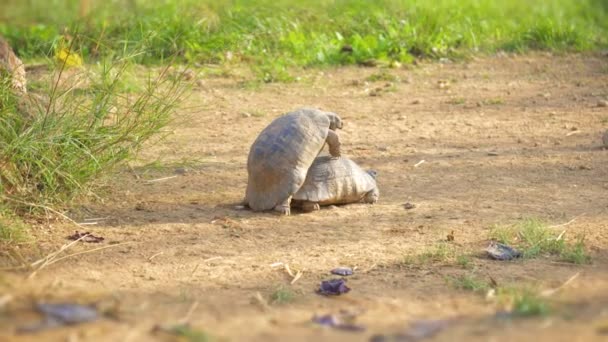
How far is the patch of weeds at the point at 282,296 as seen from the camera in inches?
166

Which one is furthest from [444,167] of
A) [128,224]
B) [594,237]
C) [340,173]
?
[128,224]

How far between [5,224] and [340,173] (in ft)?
6.57

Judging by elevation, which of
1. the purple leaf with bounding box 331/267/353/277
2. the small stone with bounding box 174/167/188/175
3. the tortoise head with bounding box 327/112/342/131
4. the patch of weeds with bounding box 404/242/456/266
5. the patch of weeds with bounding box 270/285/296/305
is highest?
the tortoise head with bounding box 327/112/342/131

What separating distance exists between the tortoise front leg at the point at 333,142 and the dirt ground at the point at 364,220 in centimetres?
35

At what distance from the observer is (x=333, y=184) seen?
5.79m

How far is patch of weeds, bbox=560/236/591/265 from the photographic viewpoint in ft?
15.7

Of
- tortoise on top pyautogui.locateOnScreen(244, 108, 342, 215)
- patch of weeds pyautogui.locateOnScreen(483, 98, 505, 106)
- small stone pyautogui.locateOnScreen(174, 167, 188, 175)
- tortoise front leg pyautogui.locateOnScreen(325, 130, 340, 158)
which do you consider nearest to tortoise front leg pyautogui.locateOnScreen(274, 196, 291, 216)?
A: tortoise on top pyautogui.locateOnScreen(244, 108, 342, 215)

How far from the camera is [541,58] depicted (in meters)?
9.95

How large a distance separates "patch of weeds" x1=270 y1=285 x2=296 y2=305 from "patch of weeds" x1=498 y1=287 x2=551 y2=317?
92 centimetres

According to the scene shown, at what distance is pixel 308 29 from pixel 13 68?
431cm

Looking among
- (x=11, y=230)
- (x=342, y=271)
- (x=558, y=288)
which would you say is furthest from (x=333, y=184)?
(x=11, y=230)

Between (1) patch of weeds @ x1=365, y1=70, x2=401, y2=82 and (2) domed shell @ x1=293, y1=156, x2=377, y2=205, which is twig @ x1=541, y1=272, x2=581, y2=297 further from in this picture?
(1) patch of weeds @ x1=365, y1=70, x2=401, y2=82

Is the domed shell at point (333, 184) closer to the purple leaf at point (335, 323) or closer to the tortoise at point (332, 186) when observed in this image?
the tortoise at point (332, 186)

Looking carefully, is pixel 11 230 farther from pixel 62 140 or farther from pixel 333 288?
pixel 333 288
